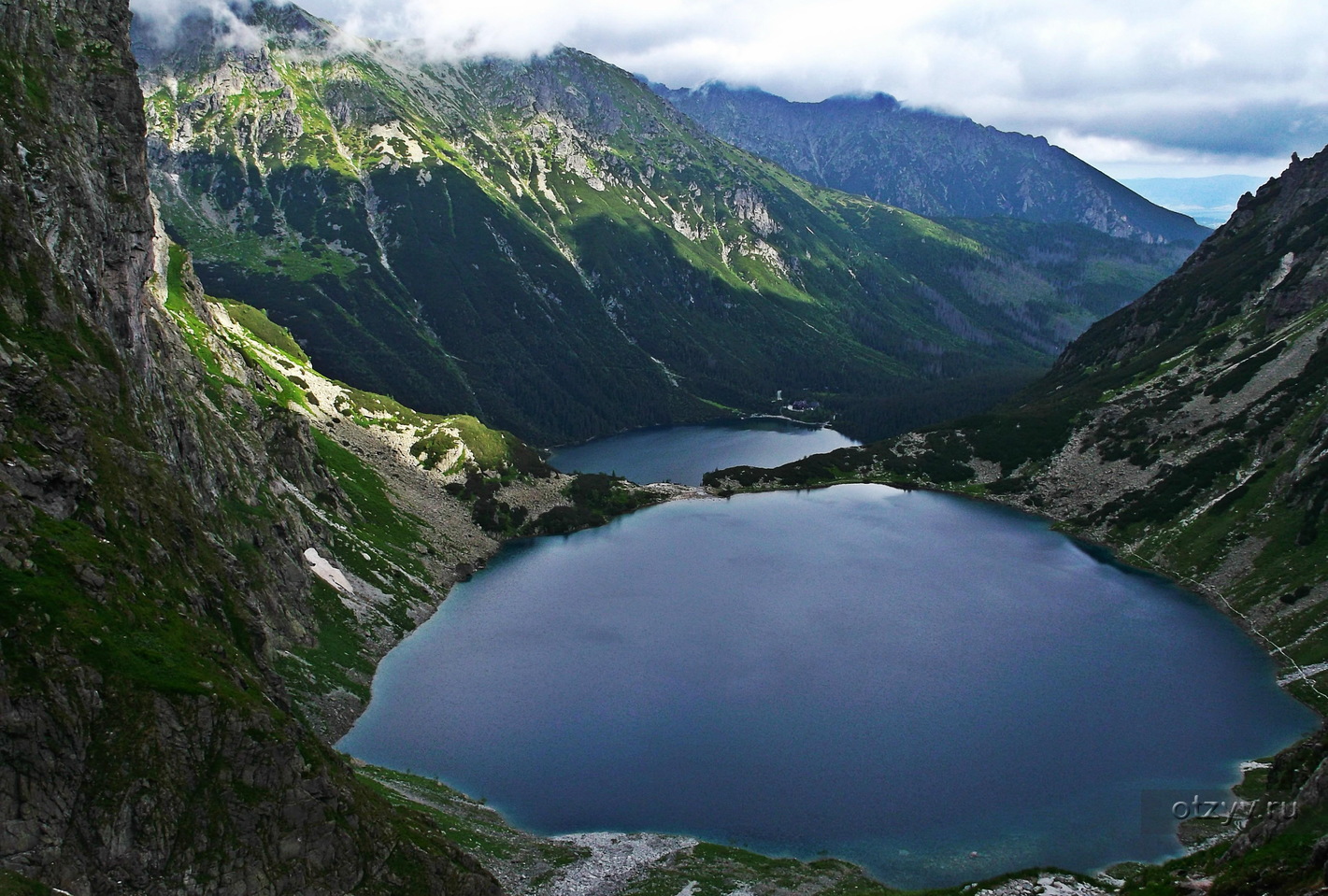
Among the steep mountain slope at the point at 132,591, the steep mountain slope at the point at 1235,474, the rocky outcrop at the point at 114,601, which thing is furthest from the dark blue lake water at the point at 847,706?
the rocky outcrop at the point at 114,601

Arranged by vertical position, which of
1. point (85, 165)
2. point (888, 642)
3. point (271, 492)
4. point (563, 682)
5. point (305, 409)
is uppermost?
point (305, 409)

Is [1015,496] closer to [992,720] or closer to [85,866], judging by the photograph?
[992,720]

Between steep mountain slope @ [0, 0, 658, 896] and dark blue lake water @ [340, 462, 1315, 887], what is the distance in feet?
52.3

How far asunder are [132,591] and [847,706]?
64043mm

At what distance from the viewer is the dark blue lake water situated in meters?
78.4

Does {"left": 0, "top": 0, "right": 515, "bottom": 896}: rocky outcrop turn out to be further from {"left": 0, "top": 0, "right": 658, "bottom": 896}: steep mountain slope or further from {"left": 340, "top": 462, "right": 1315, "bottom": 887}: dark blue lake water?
{"left": 340, "top": 462, "right": 1315, "bottom": 887}: dark blue lake water

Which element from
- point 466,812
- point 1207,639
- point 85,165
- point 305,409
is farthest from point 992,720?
point 305,409

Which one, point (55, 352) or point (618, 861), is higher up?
point (55, 352)

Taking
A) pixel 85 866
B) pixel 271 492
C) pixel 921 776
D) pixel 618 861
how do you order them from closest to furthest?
pixel 85 866
pixel 618 861
pixel 921 776
pixel 271 492

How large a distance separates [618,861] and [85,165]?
212 ft

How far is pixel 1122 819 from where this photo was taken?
76875 mm

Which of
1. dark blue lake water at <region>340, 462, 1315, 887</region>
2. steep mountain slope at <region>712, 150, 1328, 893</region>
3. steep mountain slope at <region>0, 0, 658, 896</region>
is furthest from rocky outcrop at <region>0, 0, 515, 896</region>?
steep mountain slope at <region>712, 150, 1328, 893</region>

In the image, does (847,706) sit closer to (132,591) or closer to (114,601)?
(132,591)

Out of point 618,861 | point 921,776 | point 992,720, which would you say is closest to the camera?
A: point 618,861
